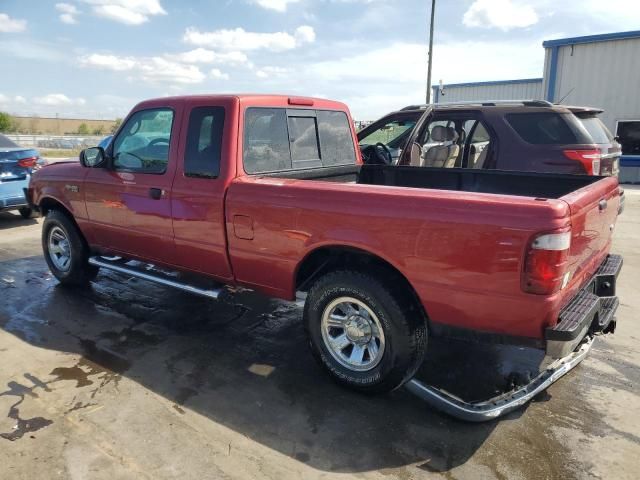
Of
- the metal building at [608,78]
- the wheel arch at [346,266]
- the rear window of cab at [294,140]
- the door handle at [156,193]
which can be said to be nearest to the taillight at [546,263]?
the wheel arch at [346,266]

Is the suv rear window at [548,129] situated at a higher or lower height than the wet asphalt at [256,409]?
higher

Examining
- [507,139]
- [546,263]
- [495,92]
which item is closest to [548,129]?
[507,139]

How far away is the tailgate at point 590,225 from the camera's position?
2.70m

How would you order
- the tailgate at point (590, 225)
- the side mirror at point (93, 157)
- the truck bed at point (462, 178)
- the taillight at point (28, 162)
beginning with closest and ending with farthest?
the tailgate at point (590, 225)
the truck bed at point (462, 178)
the side mirror at point (93, 157)
the taillight at point (28, 162)

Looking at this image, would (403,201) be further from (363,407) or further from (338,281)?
(363,407)

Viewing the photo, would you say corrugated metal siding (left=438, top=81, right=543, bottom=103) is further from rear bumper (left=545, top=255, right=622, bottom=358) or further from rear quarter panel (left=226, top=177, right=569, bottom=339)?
rear quarter panel (left=226, top=177, right=569, bottom=339)

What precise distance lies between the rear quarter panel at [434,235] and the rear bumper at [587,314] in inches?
3.7

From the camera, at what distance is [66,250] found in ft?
17.6

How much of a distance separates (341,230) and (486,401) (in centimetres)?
141

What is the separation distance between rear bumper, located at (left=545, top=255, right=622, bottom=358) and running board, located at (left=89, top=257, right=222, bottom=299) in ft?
7.83

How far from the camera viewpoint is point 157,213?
13.7ft

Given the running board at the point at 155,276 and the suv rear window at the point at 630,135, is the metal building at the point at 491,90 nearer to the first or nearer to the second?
the suv rear window at the point at 630,135

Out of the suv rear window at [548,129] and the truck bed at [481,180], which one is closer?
the truck bed at [481,180]

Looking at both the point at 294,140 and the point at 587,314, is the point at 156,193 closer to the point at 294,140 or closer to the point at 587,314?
the point at 294,140
